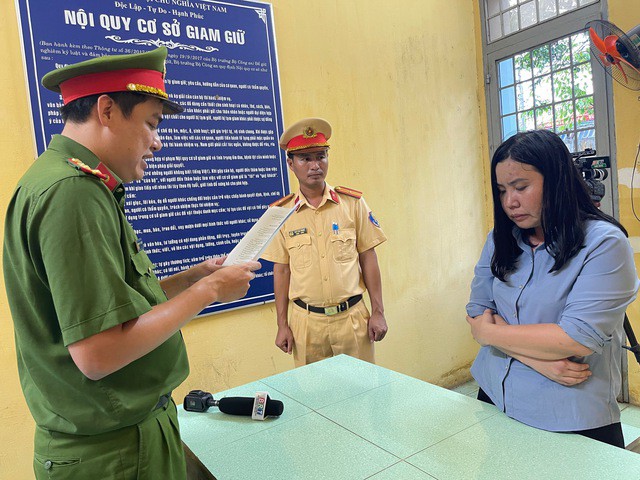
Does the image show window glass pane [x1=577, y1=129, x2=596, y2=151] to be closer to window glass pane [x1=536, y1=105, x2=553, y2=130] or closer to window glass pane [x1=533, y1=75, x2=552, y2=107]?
window glass pane [x1=536, y1=105, x2=553, y2=130]

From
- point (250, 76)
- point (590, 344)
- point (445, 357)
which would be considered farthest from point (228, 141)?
point (445, 357)

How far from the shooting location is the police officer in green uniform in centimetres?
75

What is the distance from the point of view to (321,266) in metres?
2.18

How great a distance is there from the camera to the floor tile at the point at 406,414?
1.11m

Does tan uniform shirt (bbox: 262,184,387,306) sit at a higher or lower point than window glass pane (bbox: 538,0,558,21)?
lower

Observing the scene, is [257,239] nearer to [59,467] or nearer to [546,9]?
[59,467]

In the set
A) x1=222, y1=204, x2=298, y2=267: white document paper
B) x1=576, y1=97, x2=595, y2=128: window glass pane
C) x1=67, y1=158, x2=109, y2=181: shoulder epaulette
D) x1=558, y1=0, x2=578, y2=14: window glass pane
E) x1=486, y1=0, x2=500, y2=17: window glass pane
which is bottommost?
x1=222, y1=204, x2=298, y2=267: white document paper

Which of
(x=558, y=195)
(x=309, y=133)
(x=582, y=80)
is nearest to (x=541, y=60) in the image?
(x=582, y=80)

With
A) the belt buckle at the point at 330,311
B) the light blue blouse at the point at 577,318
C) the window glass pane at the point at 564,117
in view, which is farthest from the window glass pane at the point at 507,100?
the light blue blouse at the point at 577,318

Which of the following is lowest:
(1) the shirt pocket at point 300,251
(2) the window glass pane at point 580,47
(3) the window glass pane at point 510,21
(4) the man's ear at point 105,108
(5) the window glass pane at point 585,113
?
(1) the shirt pocket at point 300,251

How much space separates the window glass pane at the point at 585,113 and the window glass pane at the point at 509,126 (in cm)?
48

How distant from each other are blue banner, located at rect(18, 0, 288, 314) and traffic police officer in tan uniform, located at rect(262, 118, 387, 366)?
0.30m

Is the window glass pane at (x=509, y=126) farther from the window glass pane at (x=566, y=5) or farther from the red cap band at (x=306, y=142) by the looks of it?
the red cap band at (x=306, y=142)

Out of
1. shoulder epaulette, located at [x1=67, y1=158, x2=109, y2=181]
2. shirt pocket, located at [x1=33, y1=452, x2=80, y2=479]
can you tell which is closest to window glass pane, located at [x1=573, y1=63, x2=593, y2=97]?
shoulder epaulette, located at [x1=67, y1=158, x2=109, y2=181]
